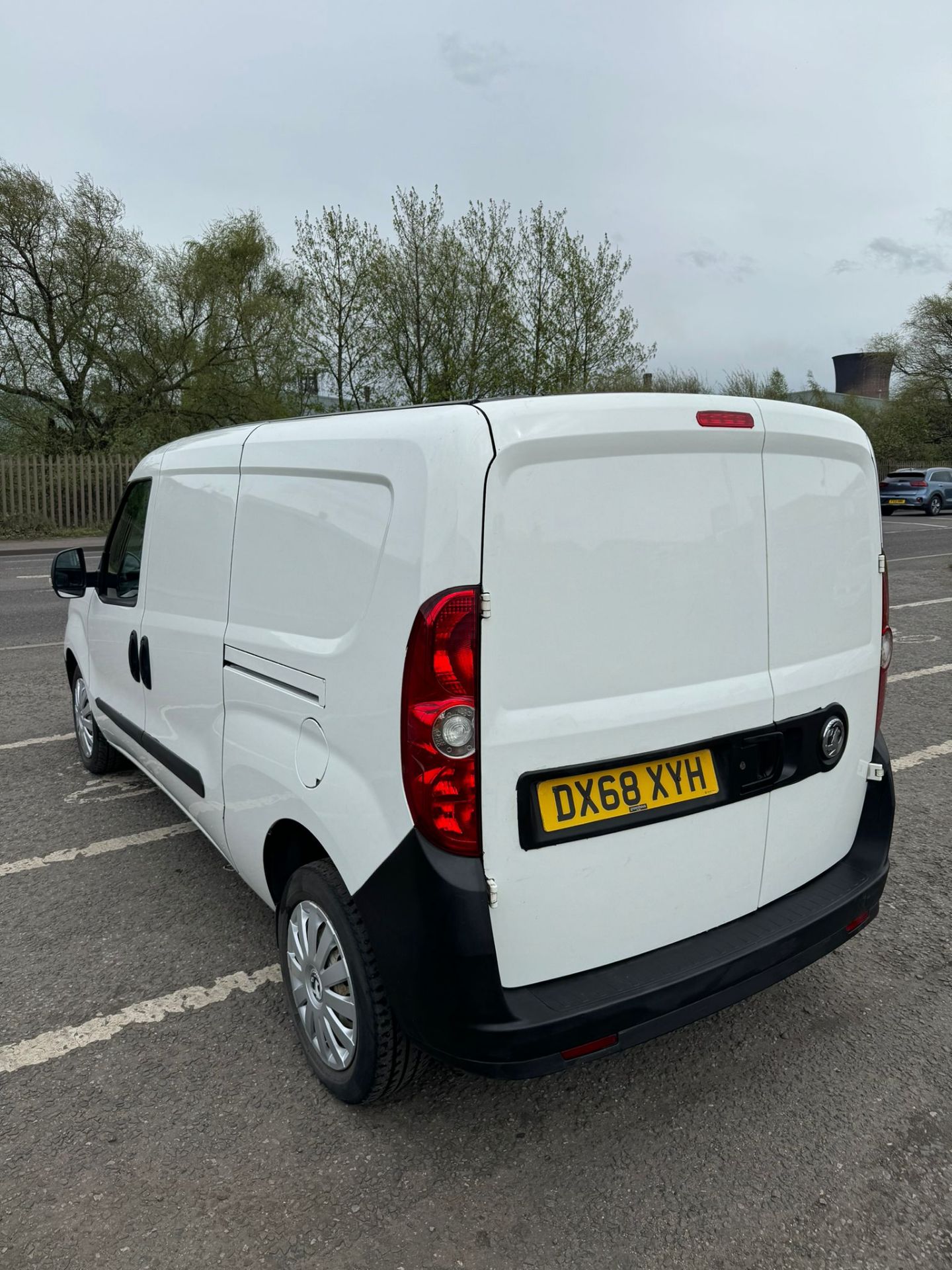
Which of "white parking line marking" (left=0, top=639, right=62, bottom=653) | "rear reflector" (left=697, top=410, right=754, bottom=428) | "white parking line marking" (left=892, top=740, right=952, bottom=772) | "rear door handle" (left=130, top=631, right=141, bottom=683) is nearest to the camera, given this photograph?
"rear reflector" (left=697, top=410, right=754, bottom=428)

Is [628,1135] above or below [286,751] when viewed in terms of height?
below

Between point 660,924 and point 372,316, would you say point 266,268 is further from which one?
point 660,924

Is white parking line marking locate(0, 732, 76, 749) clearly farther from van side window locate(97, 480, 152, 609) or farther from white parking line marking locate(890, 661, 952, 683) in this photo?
Answer: white parking line marking locate(890, 661, 952, 683)

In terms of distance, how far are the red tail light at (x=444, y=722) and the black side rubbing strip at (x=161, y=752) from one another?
149cm

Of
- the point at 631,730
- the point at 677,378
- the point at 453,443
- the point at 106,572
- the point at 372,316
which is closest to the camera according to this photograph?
the point at 453,443

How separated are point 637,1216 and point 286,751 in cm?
142

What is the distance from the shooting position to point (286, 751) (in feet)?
8.28

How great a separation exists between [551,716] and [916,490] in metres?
35.7

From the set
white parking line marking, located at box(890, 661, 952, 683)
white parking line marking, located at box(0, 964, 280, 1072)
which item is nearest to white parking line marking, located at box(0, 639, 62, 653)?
white parking line marking, located at box(0, 964, 280, 1072)

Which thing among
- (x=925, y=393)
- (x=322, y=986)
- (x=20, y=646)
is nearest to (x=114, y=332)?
(x=20, y=646)

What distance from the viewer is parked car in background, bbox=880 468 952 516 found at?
1319 inches

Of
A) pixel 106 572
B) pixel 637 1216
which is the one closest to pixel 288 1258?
pixel 637 1216

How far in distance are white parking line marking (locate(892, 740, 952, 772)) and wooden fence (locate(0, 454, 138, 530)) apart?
21.9 metres

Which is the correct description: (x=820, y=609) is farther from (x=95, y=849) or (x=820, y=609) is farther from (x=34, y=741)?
(x=34, y=741)
